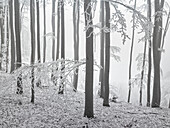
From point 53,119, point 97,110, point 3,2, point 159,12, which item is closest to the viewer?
point 53,119

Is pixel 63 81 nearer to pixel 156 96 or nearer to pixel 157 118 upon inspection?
pixel 157 118

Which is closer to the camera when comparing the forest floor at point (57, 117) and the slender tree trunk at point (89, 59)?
the forest floor at point (57, 117)

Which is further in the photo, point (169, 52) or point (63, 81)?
point (169, 52)

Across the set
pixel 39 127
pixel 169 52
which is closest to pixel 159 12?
pixel 39 127

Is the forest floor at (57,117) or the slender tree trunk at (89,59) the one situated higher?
the slender tree trunk at (89,59)

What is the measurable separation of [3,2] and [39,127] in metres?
12.5

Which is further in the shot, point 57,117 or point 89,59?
point 57,117

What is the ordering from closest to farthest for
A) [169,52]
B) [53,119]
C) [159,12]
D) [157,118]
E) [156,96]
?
[53,119] < [157,118] < [159,12] < [156,96] < [169,52]

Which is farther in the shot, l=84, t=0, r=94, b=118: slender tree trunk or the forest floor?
l=84, t=0, r=94, b=118: slender tree trunk

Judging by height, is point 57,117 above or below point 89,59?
below

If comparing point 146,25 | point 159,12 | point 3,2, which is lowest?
point 146,25

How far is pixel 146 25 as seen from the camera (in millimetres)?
7512

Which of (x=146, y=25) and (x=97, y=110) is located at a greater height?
(x=146, y=25)

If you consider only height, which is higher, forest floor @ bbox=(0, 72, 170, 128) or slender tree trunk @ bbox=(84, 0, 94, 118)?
slender tree trunk @ bbox=(84, 0, 94, 118)
